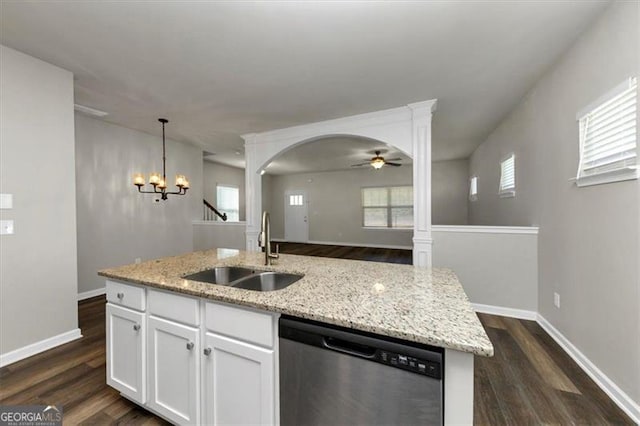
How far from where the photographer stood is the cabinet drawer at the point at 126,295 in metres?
1.53

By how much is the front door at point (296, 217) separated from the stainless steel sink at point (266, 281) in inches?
289

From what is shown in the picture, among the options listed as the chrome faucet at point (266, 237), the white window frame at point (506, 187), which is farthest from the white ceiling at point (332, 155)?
the chrome faucet at point (266, 237)

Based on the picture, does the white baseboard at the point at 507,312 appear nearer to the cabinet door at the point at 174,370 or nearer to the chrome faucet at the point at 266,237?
the chrome faucet at the point at 266,237

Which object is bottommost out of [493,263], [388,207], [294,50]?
[493,263]

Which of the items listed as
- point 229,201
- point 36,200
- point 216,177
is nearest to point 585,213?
point 36,200

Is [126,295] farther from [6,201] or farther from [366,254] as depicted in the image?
[366,254]

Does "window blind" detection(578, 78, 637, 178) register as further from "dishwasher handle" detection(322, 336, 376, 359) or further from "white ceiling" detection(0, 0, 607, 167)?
"dishwasher handle" detection(322, 336, 376, 359)

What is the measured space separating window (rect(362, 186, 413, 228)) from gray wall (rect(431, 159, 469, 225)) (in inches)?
29.6

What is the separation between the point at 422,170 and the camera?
10.4ft

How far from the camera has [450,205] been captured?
24.3 ft

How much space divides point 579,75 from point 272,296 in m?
2.86

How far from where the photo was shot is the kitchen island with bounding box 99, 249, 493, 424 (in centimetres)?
85

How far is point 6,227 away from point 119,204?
205cm

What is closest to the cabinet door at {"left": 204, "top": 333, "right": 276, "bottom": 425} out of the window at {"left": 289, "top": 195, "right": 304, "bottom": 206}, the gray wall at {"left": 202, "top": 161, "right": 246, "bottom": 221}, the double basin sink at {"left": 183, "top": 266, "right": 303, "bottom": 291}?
the double basin sink at {"left": 183, "top": 266, "right": 303, "bottom": 291}
